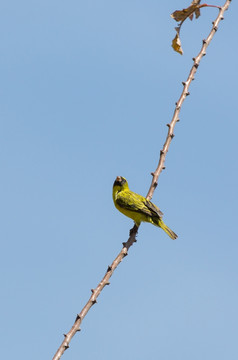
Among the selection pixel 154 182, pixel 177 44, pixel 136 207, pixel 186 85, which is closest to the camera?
pixel 186 85

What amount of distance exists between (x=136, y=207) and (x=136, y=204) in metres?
0.09

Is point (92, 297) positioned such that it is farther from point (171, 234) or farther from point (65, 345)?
point (171, 234)

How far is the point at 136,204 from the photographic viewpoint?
10.3 meters

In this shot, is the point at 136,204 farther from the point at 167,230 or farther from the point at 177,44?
the point at 177,44

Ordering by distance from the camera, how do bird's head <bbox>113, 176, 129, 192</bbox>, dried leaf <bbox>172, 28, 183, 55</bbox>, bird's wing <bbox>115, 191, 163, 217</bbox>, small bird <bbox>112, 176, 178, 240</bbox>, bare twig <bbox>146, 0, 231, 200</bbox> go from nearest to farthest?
bare twig <bbox>146, 0, 231, 200</bbox>
dried leaf <bbox>172, 28, 183, 55</bbox>
bird's wing <bbox>115, 191, 163, 217</bbox>
small bird <bbox>112, 176, 178, 240</bbox>
bird's head <bbox>113, 176, 129, 192</bbox>

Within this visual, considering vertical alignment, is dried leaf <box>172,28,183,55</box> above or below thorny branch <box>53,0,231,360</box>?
above

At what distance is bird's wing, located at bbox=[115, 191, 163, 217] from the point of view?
9821 mm

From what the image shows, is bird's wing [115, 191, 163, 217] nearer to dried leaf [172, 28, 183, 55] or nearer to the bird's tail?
the bird's tail

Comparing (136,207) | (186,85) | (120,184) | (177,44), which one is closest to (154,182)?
(186,85)

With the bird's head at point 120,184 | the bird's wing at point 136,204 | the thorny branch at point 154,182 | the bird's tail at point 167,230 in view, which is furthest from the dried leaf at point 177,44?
the bird's head at point 120,184

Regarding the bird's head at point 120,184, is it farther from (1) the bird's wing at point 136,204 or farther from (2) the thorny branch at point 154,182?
(2) the thorny branch at point 154,182

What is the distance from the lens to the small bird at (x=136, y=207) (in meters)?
10.0

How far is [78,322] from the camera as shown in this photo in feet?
10.4

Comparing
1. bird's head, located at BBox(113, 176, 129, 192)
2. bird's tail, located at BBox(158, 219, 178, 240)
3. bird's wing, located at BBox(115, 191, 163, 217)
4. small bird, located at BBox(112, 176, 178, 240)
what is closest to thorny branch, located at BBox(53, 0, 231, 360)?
bird's wing, located at BBox(115, 191, 163, 217)
